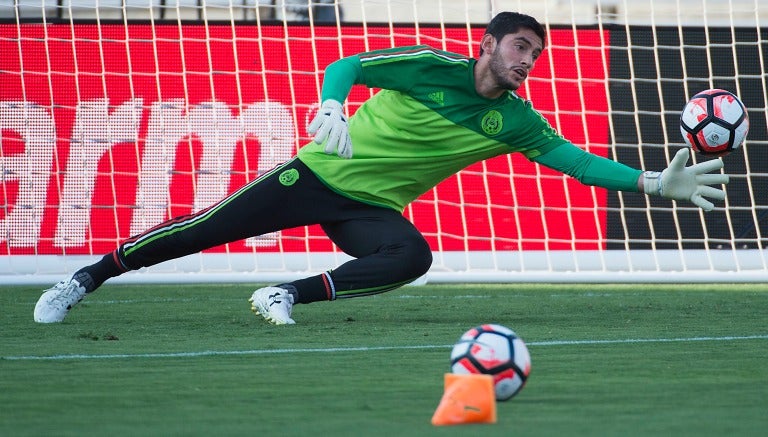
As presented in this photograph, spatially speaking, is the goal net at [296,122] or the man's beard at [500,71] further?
the goal net at [296,122]

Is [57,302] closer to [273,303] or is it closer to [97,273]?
[97,273]

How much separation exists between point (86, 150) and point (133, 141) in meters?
0.40

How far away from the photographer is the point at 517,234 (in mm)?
11305

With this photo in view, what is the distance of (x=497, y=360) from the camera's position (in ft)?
11.3

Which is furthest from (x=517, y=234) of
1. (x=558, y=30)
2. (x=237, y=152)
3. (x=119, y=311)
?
(x=119, y=311)

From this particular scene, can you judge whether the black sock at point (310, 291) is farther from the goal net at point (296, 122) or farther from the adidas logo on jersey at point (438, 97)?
the goal net at point (296, 122)

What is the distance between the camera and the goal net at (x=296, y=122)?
1079cm

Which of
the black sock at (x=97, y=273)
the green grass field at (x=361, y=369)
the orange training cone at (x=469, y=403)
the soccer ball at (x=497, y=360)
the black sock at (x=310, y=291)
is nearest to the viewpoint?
the orange training cone at (x=469, y=403)

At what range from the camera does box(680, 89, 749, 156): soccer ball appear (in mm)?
6344

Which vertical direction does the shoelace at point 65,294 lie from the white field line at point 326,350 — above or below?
above

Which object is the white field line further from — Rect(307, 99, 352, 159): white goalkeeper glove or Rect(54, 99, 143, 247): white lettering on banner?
Rect(54, 99, 143, 247): white lettering on banner

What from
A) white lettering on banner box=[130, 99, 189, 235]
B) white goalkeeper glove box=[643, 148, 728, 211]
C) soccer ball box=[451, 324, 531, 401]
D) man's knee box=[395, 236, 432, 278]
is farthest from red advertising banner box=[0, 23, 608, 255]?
soccer ball box=[451, 324, 531, 401]

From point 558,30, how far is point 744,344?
21.2 ft

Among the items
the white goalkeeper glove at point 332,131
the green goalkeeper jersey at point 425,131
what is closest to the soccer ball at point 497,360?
the white goalkeeper glove at point 332,131
